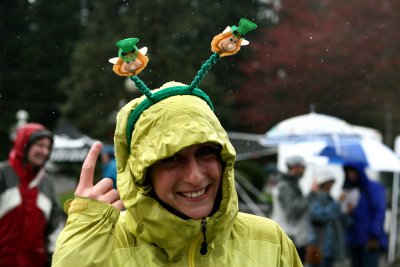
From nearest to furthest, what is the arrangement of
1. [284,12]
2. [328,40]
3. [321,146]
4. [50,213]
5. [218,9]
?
1. [50,213]
2. [321,146]
3. [328,40]
4. [218,9]
5. [284,12]

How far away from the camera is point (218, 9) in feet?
78.8

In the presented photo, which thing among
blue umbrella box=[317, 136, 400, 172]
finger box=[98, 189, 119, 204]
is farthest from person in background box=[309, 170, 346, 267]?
finger box=[98, 189, 119, 204]

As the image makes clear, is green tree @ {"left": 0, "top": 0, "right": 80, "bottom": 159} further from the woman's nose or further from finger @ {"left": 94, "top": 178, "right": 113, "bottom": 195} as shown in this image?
the woman's nose

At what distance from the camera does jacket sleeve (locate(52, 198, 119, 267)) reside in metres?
2.30

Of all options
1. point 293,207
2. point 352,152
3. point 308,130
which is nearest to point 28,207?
point 293,207

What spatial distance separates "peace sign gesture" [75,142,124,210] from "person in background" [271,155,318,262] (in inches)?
208

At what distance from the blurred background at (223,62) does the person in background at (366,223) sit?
8.59m

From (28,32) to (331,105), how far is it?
1328cm

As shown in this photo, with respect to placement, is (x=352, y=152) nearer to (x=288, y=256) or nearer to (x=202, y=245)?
(x=288, y=256)

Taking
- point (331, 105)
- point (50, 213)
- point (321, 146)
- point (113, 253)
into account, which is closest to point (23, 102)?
point (331, 105)

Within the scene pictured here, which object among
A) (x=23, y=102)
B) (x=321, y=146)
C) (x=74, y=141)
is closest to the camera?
(x=321, y=146)

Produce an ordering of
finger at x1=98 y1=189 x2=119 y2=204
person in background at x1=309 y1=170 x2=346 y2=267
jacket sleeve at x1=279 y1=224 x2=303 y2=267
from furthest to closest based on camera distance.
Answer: person in background at x1=309 y1=170 x2=346 y2=267 < jacket sleeve at x1=279 y1=224 x2=303 y2=267 < finger at x1=98 y1=189 x2=119 y2=204

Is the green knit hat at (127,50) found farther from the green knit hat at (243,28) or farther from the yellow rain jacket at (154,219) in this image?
the green knit hat at (243,28)

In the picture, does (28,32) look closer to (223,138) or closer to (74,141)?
(74,141)
